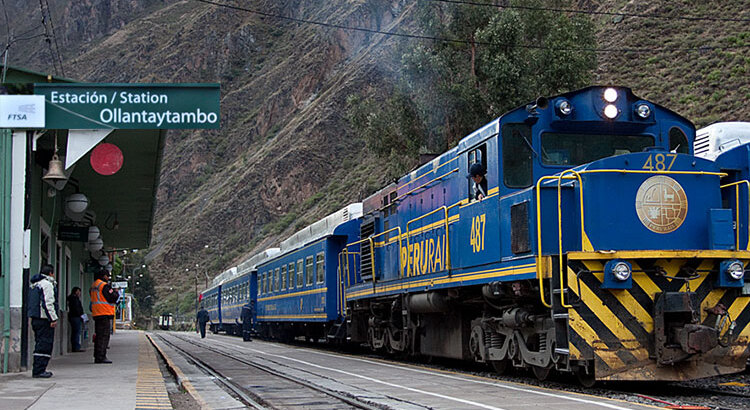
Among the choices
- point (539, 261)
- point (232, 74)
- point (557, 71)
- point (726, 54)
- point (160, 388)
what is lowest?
point (160, 388)

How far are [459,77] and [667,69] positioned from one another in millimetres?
18601

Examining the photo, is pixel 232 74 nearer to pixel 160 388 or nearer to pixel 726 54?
pixel 726 54

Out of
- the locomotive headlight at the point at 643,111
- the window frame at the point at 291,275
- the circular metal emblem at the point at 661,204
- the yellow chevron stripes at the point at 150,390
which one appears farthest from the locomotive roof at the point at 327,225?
the circular metal emblem at the point at 661,204

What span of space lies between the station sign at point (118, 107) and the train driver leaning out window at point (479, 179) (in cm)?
396

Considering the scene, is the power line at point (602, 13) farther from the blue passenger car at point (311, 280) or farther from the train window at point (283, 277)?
the train window at point (283, 277)

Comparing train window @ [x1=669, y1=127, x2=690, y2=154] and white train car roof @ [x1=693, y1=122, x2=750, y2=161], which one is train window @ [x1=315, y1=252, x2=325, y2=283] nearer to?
white train car roof @ [x1=693, y1=122, x2=750, y2=161]

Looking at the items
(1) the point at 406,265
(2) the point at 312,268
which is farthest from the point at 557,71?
(1) the point at 406,265

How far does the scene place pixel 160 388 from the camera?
10.5 meters

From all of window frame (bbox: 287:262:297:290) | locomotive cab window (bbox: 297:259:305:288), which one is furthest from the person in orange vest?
window frame (bbox: 287:262:297:290)

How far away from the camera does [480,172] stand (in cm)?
1135

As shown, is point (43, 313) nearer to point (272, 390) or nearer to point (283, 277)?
point (272, 390)

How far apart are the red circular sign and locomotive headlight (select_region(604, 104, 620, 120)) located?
7413 mm

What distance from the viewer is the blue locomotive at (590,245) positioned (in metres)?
9.27

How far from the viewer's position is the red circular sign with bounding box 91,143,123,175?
13000 mm
